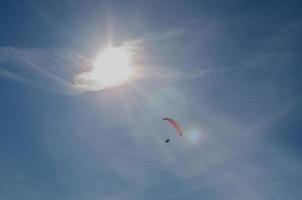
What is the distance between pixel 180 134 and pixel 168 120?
4.21 m

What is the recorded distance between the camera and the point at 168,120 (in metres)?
61.4

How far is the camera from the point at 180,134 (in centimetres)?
5922
